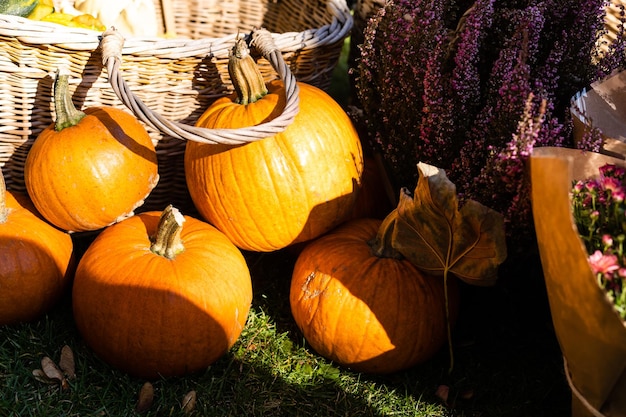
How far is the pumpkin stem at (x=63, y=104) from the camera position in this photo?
1.96 m

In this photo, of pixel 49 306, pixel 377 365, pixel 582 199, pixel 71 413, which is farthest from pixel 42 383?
pixel 582 199

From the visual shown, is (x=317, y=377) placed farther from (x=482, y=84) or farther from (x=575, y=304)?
(x=482, y=84)

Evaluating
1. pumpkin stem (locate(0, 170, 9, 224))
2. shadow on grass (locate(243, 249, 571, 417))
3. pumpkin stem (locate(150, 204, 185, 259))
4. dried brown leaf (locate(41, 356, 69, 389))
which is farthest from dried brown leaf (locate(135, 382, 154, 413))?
pumpkin stem (locate(0, 170, 9, 224))

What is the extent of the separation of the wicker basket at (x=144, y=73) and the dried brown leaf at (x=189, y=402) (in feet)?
2.41

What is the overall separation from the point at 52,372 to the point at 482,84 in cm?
153

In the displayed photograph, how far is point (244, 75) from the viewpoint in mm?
2025

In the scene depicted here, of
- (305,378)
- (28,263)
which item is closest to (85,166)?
(28,263)

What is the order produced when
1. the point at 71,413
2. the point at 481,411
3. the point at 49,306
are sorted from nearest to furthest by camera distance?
the point at 71,413, the point at 481,411, the point at 49,306

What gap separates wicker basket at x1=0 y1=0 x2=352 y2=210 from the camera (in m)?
1.96

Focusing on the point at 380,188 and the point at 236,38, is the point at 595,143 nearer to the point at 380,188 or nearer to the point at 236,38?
the point at 380,188

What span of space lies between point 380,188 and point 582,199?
39.0 inches

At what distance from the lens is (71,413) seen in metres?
1.75

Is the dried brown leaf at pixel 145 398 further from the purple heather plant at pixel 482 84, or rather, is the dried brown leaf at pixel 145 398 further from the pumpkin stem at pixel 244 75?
the purple heather plant at pixel 482 84

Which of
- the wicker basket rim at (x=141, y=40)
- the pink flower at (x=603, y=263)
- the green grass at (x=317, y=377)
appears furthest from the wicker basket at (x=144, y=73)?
the pink flower at (x=603, y=263)
